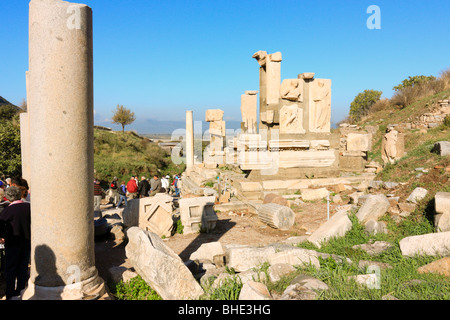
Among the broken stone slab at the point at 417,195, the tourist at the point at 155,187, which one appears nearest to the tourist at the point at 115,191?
the tourist at the point at 155,187

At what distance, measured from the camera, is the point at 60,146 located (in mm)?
3154

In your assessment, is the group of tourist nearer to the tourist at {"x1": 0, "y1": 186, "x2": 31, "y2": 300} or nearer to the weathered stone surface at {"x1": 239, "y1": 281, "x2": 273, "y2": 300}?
the tourist at {"x1": 0, "y1": 186, "x2": 31, "y2": 300}

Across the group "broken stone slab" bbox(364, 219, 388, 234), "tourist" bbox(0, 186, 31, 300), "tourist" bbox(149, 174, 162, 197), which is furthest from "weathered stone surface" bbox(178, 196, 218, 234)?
"tourist" bbox(149, 174, 162, 197)

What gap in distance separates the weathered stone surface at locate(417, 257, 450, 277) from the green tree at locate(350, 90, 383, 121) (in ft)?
88.9

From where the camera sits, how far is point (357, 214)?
19.4ft

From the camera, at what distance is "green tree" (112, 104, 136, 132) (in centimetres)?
4524

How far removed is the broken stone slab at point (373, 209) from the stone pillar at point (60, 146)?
180 inches

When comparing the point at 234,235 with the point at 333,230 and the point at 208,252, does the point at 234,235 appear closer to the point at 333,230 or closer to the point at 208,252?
the point at 208,252

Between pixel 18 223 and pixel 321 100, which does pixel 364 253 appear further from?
pixel 321 100

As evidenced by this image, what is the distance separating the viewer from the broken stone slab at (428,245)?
13.5 ft

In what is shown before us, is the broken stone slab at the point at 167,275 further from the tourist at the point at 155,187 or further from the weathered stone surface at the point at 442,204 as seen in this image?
the tourist at the point at 155,187

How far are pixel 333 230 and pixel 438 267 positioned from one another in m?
1.87

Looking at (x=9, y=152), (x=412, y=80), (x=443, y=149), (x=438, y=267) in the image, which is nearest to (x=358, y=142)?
(x=443, y=149)
